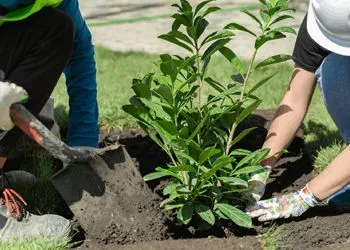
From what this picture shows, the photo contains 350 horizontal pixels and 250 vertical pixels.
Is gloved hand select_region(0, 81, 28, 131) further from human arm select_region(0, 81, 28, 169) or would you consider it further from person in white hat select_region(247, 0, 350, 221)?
person in white hat select_region(247, 0, 350, 221)

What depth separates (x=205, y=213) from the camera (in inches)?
91.4

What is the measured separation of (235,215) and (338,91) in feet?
2.09

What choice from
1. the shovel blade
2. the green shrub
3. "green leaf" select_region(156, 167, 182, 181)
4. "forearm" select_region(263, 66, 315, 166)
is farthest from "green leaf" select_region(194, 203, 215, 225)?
"forearm" select_region(263, 66, 315, 166)

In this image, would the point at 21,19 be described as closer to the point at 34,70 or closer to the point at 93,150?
the point at 34,70

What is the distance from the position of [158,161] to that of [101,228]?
2.05 feet

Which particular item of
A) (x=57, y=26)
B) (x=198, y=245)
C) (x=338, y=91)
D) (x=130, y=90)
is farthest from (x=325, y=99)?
(x=130, y=90)

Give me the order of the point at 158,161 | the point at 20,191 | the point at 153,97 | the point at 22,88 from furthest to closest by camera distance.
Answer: the point at 158,161, the point at 20,191, the point at 153,97, the point at 22,88

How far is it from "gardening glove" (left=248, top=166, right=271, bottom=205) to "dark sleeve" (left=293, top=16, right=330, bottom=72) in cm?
40

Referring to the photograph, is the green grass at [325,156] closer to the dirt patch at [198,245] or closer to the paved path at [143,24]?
the dirt patch at [198,245]

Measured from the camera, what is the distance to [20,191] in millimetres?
2627

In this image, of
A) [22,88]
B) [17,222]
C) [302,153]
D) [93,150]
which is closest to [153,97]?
[93,150]

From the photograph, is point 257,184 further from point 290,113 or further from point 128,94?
point 128,94

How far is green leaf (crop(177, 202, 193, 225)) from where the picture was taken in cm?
230

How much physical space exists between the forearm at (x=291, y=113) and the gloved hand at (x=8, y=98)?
→ 35.8 inches
